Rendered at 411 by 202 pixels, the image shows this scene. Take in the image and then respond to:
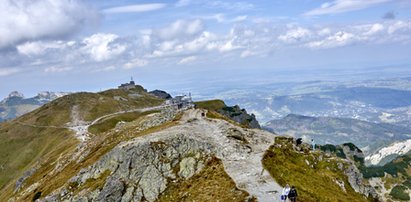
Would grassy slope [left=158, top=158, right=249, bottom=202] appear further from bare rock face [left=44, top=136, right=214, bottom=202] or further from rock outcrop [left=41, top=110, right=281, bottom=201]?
bare rock face [left=44, top=136, right=214, bottom=202]

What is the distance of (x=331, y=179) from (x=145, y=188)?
110 feet

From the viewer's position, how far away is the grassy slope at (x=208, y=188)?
170ft

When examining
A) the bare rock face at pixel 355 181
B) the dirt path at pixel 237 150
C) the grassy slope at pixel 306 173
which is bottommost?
the bare rock face at pixel 355 181

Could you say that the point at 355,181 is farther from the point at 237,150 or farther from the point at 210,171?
the point at 210,171

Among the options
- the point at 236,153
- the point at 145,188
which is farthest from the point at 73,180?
the point at 236,153

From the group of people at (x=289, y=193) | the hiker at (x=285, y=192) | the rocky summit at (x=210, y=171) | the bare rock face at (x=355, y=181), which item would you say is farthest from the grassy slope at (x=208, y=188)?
the bare rock face at (x=355, y=181)

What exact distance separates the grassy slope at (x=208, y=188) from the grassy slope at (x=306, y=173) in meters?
7.11

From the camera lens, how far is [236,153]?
221ft

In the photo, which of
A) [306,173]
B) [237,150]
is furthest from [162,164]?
[306,173]

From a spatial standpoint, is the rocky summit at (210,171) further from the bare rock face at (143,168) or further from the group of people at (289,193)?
the group of people at (289,193)

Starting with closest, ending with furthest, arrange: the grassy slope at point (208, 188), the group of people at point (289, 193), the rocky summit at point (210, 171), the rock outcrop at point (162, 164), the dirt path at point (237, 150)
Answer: the group of people at point (289, 193), the grassy slope at point (208, 188), the dirt path at point (237, 150), the rocky summit at point (210, 171), the rock outcrop at point (162, 164)

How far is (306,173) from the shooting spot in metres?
68.8

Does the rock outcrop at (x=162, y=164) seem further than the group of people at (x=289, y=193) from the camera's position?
Yes

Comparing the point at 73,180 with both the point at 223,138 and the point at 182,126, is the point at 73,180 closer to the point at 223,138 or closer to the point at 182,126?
the point at 182,126
